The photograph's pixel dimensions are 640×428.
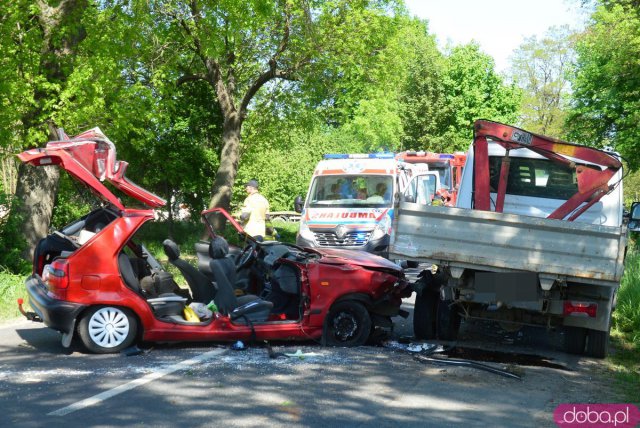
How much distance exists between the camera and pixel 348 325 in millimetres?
8938

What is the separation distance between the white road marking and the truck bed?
219 cm

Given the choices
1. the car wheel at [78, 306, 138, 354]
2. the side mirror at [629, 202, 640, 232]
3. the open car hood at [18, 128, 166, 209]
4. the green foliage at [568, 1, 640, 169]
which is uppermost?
the green foliage at [568, 1, 640, 169]

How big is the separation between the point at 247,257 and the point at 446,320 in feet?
7.96

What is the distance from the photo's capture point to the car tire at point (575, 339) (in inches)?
367

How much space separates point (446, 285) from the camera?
9078mm

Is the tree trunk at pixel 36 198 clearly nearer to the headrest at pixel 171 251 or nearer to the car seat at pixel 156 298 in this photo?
the headrest at pixel 171 251

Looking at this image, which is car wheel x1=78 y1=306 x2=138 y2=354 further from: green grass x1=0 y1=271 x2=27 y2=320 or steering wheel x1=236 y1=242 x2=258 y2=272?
green grass x1=0 y1=271 x2=27 y2=320

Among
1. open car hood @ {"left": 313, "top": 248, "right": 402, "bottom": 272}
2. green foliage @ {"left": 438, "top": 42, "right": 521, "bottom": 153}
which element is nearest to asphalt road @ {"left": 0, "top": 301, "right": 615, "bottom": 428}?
open car hood @ {"left": 313, "top": 248, "right": 402, "bottom": 272}

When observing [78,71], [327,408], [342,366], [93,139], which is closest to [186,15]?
[78,71]

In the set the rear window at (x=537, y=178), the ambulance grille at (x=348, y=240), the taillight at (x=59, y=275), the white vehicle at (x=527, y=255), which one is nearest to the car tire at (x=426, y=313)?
the white vehicle at (x=527, y=255)

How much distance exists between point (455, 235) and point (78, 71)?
31.0ft

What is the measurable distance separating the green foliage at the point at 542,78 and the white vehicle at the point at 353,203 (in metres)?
42.7

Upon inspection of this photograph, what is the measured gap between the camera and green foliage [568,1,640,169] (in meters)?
24.5

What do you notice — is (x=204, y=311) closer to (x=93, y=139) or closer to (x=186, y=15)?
(x=93, y=139)
